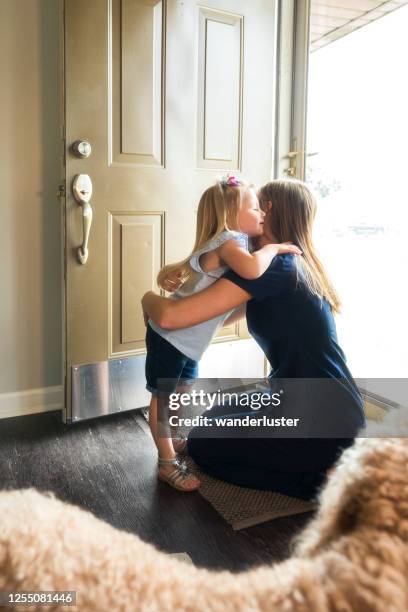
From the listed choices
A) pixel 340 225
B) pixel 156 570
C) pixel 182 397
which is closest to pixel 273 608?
pixel 156 570

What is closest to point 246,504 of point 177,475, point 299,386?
point 177,475

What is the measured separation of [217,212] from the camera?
204 cm

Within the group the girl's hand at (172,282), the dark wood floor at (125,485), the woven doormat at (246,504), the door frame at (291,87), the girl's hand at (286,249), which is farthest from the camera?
the door frame at (291,87)

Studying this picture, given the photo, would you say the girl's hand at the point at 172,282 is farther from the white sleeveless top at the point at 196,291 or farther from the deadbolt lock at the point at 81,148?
the deadbolt lock at the point at 81,148

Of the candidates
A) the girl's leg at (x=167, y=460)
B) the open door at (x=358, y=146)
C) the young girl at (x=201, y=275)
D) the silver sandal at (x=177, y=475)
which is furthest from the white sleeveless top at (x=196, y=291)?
the open door at (x=358, y=146)

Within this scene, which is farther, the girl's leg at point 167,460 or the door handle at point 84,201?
the door handle at point 84,201

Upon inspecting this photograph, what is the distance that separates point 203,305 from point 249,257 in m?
0.22

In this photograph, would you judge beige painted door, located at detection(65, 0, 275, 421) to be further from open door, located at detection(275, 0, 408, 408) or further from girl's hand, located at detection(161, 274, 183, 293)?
girl's hand, located at detection(161, 274, 183, 293)

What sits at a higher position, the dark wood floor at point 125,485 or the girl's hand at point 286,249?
the girl's hand at point 286,249

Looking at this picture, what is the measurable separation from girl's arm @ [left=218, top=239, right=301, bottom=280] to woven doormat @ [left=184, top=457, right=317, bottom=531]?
751 mm

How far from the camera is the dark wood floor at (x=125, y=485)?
1.64 meters

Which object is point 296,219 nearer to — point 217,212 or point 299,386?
point 217,212

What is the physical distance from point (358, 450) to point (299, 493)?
1.62m

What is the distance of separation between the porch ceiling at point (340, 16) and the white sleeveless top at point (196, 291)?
1494mm
